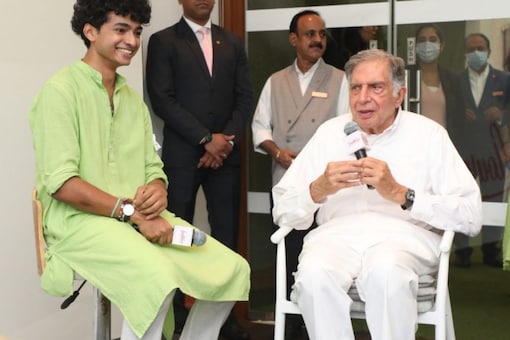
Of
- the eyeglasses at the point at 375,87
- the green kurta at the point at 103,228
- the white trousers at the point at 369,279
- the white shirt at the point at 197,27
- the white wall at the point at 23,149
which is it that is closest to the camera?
the green kurta at the point at 103,228

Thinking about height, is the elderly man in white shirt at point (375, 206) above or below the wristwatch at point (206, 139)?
below

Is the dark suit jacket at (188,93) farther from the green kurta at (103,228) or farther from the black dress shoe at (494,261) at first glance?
the black dress shoe at (494,261)

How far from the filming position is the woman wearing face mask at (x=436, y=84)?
4695 mm

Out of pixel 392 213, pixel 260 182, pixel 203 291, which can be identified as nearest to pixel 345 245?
pixel 392 213

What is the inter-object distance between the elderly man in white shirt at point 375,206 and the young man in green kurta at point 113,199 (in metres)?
0.34

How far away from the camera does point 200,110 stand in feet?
14.5

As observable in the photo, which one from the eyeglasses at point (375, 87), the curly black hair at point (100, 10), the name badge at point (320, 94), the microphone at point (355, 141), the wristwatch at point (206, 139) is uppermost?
the curly black hair at point (100, 10)

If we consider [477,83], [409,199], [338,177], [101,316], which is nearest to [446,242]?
[409,199]

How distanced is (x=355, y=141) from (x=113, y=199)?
927 millimetres

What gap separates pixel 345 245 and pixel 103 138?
103 centimetres

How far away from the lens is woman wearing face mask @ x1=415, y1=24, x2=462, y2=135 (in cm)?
470

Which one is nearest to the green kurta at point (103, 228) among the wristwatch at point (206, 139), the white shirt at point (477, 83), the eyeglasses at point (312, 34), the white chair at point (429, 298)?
the white chair at point (429, 298)

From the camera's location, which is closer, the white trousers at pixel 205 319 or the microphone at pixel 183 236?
the microphone at pixel 183 236

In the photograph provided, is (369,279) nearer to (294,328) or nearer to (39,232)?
(39,232)
